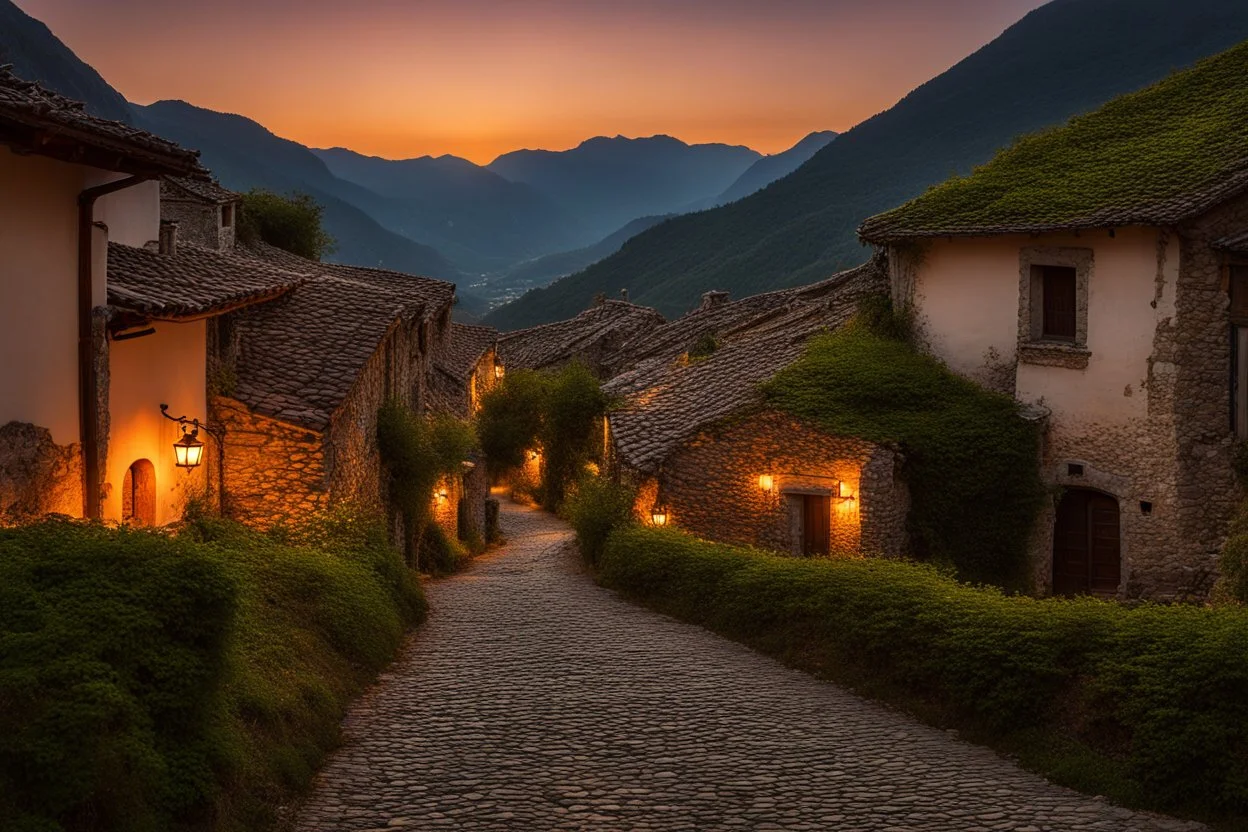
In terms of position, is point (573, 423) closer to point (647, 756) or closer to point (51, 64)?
point (647, 756)

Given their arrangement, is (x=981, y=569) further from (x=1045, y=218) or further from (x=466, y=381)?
(x=466, y=381)

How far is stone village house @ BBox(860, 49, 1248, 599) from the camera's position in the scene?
2195cm

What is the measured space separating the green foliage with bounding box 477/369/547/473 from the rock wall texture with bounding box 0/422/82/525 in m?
30.9

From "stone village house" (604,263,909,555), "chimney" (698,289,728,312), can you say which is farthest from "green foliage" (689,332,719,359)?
"chimney" (698,289,728,312)

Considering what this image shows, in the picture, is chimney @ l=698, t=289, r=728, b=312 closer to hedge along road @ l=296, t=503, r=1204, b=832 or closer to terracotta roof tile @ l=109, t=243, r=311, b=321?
terracotta roof tile @ l=109, t=243, r=311, b=321

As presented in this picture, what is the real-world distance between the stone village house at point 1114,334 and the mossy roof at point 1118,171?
0.19 ft

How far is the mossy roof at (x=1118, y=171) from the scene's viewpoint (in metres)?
22.2

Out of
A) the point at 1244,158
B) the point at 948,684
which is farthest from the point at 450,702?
the point at 1244,158

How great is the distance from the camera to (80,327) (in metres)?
11.7

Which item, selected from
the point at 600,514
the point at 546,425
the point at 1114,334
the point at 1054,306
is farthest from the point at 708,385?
the point at 546,425

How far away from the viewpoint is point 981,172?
26.8 metres

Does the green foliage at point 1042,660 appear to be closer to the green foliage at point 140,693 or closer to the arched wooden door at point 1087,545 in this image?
the green foliage at point 140,693

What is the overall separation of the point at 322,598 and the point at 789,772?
18.4ft

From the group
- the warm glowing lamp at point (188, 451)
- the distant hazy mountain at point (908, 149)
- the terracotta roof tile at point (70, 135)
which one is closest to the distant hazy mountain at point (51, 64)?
the distant hazy mountain at point (908, 149)
